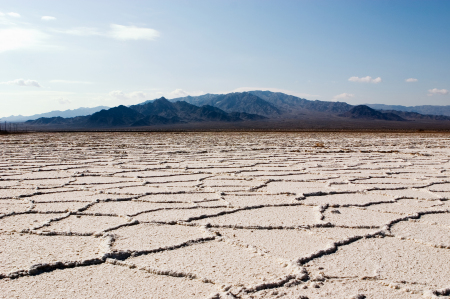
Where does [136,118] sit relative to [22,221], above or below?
above

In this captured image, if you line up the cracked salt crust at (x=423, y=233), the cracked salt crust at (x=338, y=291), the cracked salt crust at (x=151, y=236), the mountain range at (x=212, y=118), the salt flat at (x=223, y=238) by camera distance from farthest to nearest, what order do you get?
the mountain range at (x=212, y=118)
the cracked salt crust at (x=423, y=233)
the cracked salt crust at (x=151, y=236)
the salt flat at (x=223, y=238)
the cracked salt crust at (x=338, y=291)

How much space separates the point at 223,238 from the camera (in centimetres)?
235

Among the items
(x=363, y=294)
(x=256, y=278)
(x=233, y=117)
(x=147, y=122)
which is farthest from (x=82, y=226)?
(x=233, y=117)

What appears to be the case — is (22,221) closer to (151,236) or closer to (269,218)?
(151,236)

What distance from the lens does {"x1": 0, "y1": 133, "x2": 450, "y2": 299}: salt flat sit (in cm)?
171

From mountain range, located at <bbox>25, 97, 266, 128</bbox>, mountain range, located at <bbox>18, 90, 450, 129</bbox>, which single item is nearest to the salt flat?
mountain range, located at <bbox>18, 90, 450, 129</bbox>

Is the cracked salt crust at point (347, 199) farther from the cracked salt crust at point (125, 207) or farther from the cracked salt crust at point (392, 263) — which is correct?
the cracked salt crust at point (125, 207)

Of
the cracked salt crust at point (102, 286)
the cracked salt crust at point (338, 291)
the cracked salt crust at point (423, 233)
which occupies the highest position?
the cracked salt crust at point (423, 233)

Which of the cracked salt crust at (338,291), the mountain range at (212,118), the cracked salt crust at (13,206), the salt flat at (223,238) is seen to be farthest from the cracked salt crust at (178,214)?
the mountain range at (212,118)

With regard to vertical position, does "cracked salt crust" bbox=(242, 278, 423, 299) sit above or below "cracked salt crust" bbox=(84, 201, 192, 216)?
below

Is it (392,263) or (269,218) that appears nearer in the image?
(392,263)

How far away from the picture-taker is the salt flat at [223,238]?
1709mm

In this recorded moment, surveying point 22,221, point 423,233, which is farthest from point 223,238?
point 22,221

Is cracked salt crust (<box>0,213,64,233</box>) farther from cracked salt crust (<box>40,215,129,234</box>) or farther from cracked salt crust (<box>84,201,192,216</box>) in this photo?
cracked salt crust (<box>84,201,192,216</box>)
